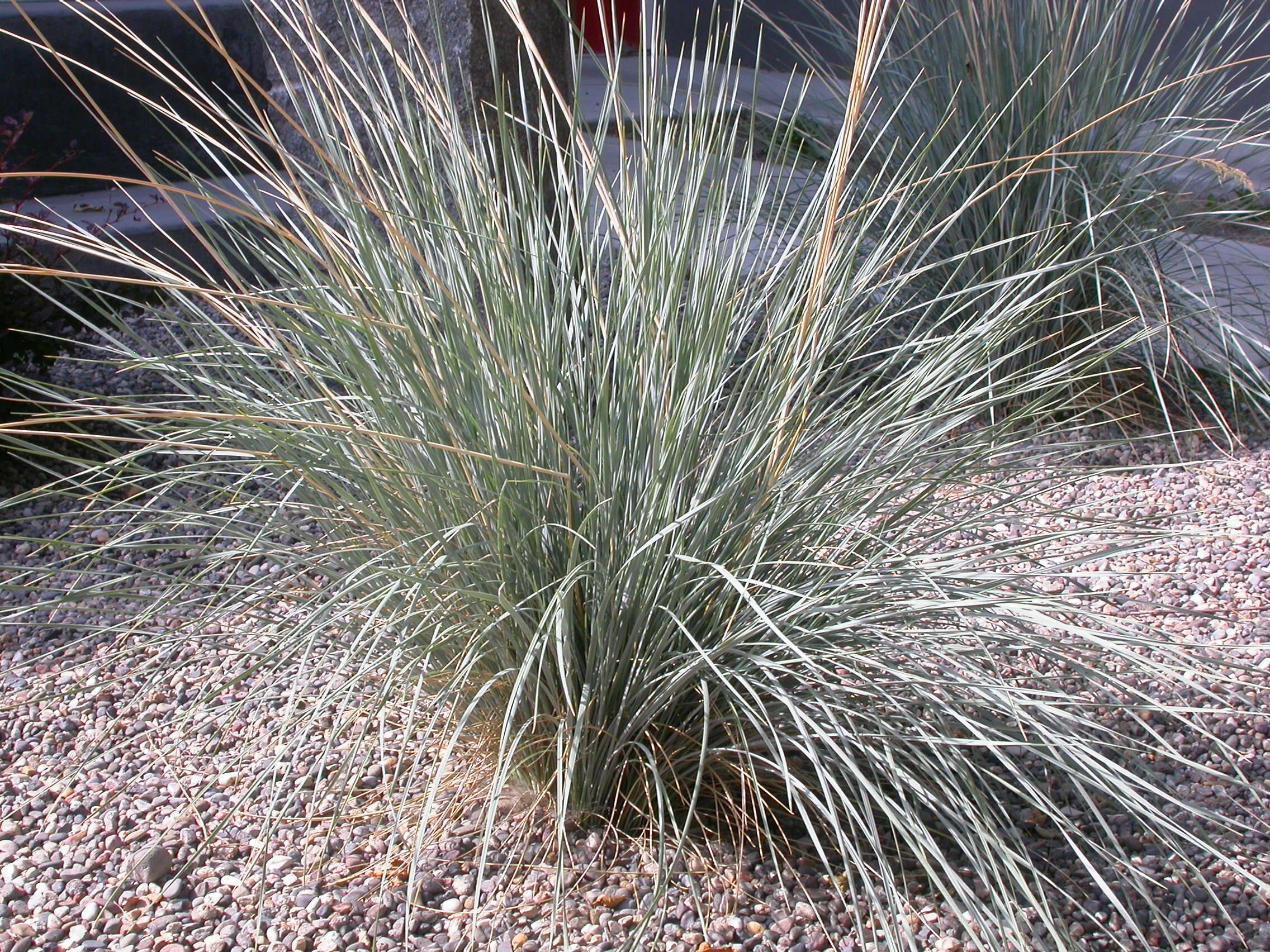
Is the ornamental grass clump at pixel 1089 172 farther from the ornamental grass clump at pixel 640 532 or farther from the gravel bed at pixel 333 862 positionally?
the ornamental grass clump at pixel 640 532

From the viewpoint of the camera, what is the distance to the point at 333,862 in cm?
162

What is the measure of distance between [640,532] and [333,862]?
664 millimetres

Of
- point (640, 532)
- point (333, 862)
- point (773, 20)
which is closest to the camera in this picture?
point (640, 532)

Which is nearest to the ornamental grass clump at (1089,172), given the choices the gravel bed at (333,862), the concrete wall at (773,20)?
the gravel bed at (333,862)

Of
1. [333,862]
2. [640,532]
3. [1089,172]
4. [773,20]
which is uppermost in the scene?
[640,532]

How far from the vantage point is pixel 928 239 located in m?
3.55

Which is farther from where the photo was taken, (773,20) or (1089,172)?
(773,20)

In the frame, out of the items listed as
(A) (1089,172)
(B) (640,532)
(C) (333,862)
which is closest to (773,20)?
(A) (1089,172)

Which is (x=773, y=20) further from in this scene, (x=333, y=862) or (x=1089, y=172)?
(x=333, y=862)

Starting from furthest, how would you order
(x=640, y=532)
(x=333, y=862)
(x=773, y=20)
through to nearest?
(x=773, y=20), (x=333, y=862), (x=640, y=532)

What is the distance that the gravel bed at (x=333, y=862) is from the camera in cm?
148

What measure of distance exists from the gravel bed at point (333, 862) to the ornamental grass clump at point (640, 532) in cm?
6

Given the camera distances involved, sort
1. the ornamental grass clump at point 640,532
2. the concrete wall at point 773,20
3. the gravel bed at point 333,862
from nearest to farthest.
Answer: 1. the ornamental grass clump at point 640,532
2. the gravel bed at point 333,862
3. the concrete wall at point 773,20

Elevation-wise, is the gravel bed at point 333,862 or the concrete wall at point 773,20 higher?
the gravel bed at point 333,862
